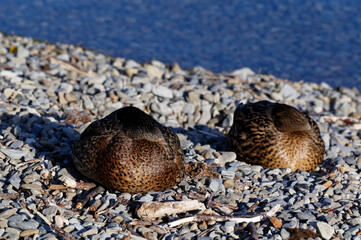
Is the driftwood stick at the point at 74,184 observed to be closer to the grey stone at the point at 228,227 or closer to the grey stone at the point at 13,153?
the grey stone at the point at 13,153

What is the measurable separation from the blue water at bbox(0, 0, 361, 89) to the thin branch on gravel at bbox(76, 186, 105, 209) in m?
6.23

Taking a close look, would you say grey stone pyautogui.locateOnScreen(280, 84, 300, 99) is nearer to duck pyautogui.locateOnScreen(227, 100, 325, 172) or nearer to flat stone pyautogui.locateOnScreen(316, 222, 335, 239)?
duck pyautogui.locateOnScreen(227, 100, 325, 172)

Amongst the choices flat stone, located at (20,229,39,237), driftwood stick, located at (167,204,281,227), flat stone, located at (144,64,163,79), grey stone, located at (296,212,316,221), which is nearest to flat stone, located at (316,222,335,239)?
grey stone, located at (296,212,316,221)

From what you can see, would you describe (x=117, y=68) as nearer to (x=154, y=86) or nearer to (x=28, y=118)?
(x=154, y=86)

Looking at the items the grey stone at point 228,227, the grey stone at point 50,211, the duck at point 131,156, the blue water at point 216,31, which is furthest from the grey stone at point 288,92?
the grey stone at point 50,211

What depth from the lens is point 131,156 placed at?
5.07m

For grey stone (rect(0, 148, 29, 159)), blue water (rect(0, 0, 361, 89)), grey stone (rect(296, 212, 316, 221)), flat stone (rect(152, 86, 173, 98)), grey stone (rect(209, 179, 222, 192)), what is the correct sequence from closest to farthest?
grey stone (rect(296, 212, 316, 221)) < grey stone (rect(209, 179, 222, 192)) < grey stone (rect(0, 148, 29, 159)) < flat stone (rect(152, 86, 173, 98)) < blue water (rect(0, 0, 361, 89))

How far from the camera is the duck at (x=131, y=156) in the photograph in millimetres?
5066

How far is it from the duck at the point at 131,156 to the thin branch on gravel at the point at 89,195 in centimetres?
7

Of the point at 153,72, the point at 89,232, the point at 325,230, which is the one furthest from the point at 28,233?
the point at 153,72

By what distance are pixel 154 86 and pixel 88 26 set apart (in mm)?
5577

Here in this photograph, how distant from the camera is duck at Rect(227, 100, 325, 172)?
20.4 ft

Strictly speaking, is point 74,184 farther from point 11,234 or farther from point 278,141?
point 278,141

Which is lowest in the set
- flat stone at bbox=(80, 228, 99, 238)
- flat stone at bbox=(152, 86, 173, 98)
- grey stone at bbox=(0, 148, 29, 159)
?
flat stone at bbox=(80, 228, 99, 238)
